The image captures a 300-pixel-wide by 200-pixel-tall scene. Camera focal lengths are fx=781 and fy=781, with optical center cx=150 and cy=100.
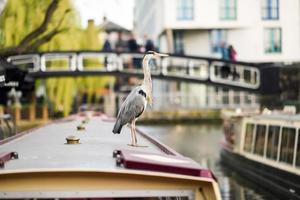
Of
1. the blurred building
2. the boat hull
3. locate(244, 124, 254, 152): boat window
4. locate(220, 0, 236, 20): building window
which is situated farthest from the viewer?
locate(220, 0, 236, 20): building window

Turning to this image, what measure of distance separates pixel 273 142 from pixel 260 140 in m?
1.54

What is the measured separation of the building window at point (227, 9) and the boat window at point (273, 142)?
984 inches

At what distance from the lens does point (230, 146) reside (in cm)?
2022

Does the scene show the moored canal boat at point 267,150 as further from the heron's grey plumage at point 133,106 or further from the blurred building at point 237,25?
the blurred building at point 237,25

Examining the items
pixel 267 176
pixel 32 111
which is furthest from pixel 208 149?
pixel 32 111

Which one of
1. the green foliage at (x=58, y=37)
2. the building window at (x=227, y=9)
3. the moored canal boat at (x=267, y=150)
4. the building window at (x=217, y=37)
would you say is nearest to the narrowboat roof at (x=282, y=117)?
the moored canal boat at (x=267, y=150)

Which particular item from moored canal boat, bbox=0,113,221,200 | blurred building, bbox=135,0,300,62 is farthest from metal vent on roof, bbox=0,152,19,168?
blurred building, bbox=135,0,300,62

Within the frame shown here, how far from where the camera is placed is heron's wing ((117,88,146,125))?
20.5ft

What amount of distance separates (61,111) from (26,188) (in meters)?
30.7

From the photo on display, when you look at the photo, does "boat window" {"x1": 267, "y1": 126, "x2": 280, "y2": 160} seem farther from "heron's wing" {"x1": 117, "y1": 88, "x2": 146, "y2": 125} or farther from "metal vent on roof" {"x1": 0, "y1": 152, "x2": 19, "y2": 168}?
"metal vent on roof" {"x1": 0, "y1": 152, "x2": 19, "y2": 168}

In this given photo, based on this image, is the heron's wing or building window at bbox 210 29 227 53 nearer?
the heron's wing

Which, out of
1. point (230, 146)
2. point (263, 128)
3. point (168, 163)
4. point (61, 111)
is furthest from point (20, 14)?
point (168, 163)

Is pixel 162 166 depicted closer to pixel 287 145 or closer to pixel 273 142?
pixel 287 145

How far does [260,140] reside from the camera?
16.6m
